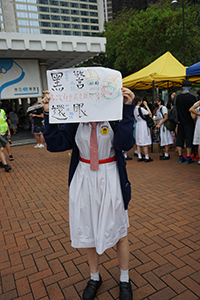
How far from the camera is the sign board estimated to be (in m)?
12.8

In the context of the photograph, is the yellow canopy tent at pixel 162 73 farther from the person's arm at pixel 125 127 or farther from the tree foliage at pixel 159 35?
the tree foliage at pixel 159 35

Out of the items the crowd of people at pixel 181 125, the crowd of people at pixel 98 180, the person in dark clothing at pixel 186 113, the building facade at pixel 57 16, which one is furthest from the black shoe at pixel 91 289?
the building facade at pixel 57 16

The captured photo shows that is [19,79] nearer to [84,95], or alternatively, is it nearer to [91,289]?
[84,95]

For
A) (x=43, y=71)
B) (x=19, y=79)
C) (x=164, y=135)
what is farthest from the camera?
(x=43, y=71)

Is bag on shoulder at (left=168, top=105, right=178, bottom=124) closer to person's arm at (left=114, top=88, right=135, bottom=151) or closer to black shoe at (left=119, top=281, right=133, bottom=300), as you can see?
person's arm at (left=114, top=88, right=135, bottom=151)

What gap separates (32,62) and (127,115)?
13207 millimetres

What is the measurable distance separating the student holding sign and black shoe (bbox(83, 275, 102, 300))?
251mm

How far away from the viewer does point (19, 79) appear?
43.1 ft

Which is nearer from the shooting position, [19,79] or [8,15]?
[19,79]

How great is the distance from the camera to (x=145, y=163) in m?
6.64

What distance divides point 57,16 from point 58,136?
109851mm

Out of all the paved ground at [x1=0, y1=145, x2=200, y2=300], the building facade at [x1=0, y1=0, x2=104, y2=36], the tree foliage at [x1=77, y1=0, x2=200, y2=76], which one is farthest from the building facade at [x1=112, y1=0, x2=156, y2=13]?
the paved ground at [x1=0, y1=145, x2=200, y2=300]

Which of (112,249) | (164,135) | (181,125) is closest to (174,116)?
(181,125)

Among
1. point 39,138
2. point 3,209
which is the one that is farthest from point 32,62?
point 3,209
